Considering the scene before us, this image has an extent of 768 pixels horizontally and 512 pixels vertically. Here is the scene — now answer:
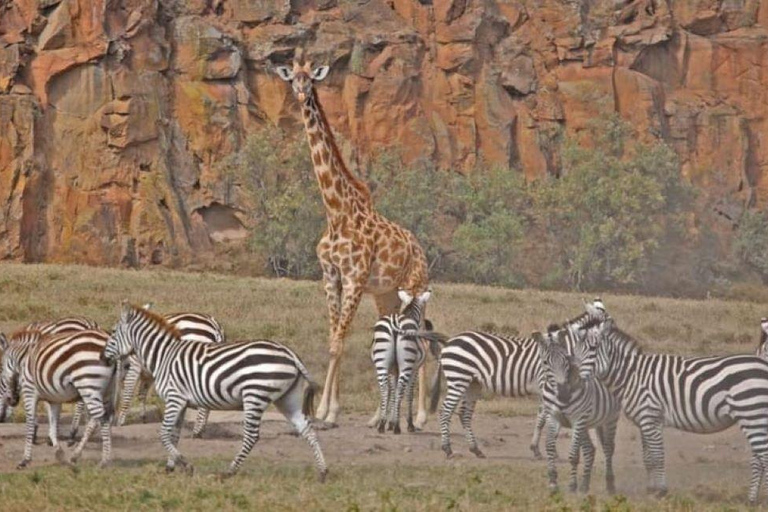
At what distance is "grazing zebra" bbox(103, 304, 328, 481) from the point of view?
13953mm

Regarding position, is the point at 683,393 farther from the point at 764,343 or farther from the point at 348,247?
the point at 348,247

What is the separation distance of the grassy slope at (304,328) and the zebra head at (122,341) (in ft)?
3.61

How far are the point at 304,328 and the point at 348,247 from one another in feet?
30.2

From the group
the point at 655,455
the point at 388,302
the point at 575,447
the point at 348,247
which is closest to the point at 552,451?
the point at 575,447

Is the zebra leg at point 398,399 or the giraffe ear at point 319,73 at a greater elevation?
the giraffe ear at point 319,73

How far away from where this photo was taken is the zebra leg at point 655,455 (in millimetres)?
13914

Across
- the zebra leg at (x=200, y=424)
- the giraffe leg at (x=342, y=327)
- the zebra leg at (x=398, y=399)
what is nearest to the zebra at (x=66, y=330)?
the zebra leg at (x=200, y=424)

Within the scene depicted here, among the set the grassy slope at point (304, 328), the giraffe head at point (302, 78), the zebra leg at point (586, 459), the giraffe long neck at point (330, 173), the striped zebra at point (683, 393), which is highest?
the giraffe head at point (302, 78)

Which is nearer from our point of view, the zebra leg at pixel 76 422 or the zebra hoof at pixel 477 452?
the zebra leg at pixel 76 422

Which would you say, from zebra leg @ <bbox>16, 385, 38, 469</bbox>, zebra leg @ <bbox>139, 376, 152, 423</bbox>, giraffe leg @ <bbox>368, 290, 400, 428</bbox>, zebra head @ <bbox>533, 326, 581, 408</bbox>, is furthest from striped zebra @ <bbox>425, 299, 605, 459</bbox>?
zebra leg @ <bbox>16, 385, 38, 469</bbox>

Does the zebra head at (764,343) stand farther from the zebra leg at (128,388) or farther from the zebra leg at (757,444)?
the zebra leg at (128,388)

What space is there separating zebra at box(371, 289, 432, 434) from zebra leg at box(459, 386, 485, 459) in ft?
4.06

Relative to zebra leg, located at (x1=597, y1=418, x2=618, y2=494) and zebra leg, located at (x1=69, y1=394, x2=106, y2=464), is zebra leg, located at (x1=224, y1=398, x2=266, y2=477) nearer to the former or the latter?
zebra leg, located at (x1=69, y1=394, x2=106, y2=464)

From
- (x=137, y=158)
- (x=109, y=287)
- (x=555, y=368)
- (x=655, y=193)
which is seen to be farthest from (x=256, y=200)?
(x=555, y=368)
